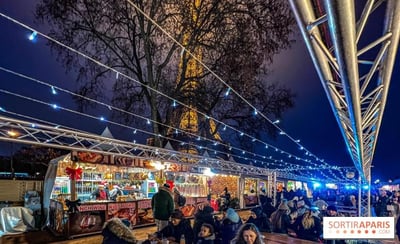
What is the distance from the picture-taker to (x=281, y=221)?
8.09 m

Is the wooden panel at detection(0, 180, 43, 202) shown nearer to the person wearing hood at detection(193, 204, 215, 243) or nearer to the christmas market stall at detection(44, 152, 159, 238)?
the christmas market stall at detection(44, 152, 159, 238)

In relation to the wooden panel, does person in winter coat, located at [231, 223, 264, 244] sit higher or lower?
higher

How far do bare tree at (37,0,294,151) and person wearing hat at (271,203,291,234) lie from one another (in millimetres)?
5408

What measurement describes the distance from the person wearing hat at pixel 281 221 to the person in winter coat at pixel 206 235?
2720mm

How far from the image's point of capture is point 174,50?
13070 millimetres

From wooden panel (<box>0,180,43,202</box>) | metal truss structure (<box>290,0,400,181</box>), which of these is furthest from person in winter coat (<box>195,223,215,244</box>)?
wooden panel (<box>0,180,43,202</box>)

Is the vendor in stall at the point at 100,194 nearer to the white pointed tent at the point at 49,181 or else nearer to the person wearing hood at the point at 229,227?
the white pointed tent at the point at 49,181

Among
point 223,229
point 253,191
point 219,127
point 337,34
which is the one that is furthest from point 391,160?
point 337,34

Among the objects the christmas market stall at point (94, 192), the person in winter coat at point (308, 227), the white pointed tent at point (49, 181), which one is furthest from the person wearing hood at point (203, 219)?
the white pointed tent at point (49, 181)

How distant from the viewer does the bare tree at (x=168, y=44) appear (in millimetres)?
11789

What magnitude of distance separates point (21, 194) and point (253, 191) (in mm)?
13673

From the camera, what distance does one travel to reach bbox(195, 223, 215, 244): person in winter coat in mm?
5652

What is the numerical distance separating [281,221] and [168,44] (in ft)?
25.5

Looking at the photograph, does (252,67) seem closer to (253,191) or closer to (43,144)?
(43,144)
